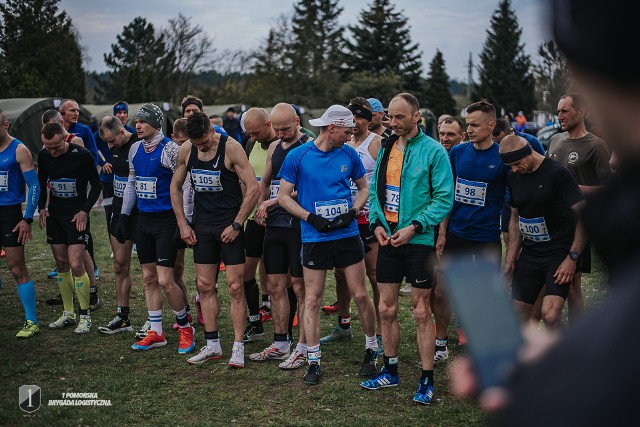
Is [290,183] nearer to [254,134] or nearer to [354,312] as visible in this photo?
[254,134]

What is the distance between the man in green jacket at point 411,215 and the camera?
557cm

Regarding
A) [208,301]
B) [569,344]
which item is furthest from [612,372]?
[208,301]

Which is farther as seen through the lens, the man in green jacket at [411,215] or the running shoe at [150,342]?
the running shoe at [150,342]

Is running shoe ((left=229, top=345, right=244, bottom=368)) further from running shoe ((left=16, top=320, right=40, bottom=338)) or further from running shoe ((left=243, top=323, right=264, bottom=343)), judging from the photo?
running shoe ((left=16, top=320, right=40, bottom=338))

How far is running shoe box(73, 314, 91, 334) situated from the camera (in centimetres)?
768

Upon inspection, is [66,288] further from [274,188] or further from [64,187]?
[274,188]

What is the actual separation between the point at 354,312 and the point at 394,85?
4730 cm

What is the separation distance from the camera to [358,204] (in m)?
6.20

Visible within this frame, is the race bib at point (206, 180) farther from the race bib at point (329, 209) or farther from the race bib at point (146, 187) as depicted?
the race bib at point (329, 209)

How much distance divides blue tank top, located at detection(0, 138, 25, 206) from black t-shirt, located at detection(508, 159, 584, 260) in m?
5.39

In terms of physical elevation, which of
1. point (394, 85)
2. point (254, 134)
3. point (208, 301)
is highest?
point (394, 85)

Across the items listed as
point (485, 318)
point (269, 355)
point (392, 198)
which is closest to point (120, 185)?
point (269, 355)

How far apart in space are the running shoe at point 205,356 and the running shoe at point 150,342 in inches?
26.4

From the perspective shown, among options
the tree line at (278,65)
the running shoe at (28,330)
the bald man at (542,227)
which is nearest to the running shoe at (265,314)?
the running shoe at (28,330)
